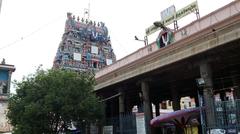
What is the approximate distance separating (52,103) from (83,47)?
35216mm

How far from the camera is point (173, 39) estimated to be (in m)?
17.5

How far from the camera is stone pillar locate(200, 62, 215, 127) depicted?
15.0 meters

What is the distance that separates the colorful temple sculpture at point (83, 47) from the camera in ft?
171

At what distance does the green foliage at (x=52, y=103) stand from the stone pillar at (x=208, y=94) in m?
8.28

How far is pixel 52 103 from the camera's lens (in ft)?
66.7

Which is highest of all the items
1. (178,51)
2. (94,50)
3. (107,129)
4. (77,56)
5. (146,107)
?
(94,50)

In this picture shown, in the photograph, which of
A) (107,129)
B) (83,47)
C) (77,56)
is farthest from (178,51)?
(83,47)

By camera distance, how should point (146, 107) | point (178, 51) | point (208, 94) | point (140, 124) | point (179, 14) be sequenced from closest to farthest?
1. point (208, 94)
2. point (178, 51)
3. point (140, 124)
4. point (146, 107)
5. point (179, 14)

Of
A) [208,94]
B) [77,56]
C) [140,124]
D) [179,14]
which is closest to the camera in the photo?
[208,94]

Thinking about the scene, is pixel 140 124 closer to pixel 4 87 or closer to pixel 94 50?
pixel 4 87

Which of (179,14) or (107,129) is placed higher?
(179,14)

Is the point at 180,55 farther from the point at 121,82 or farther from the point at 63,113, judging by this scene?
the point at 63,113

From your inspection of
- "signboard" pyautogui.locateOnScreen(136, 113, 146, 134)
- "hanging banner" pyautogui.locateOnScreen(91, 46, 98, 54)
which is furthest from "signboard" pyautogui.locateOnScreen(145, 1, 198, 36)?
"hanging banner" pyautogui.locateOnScreen(91, 46, 98, 54)

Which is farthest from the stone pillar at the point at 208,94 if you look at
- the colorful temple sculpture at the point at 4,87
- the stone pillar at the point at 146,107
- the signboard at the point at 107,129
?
the colorful temple sculpture at the point at 4,87
